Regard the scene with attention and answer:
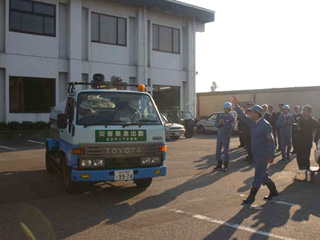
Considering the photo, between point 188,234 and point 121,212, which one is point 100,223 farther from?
point 188,234

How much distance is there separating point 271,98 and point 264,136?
92.9 feet

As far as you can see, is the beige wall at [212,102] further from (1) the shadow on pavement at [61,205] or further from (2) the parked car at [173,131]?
(1) the shadow on pavement at [61,205]

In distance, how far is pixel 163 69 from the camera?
27234 mm

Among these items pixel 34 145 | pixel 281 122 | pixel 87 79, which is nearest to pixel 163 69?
pixel 87 79

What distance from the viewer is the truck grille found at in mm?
7031

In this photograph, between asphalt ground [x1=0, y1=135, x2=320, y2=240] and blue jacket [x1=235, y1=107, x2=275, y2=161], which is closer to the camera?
asphalt ground [x1=0, y1=135, x2=320, y2=240]

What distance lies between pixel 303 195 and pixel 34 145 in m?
12.8

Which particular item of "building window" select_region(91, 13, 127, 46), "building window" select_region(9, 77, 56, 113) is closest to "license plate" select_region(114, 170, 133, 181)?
"building window" select_region(9, 77, 56, 113)

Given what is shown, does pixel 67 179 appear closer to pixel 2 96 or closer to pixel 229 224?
pixel 229 224

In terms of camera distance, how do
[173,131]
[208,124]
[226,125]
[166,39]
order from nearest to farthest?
[226,125], [173,131], [208,124], [166,39]

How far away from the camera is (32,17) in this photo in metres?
21.2

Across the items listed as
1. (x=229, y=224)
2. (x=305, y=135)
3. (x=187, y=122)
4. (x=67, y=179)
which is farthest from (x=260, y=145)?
(x=187, y=122)

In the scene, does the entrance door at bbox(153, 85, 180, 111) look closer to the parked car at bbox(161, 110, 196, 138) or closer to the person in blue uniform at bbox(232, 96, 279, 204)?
the parked car at bbox(161, 110, 196, 138)

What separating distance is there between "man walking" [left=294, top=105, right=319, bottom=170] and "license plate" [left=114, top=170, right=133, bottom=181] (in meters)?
4.79
